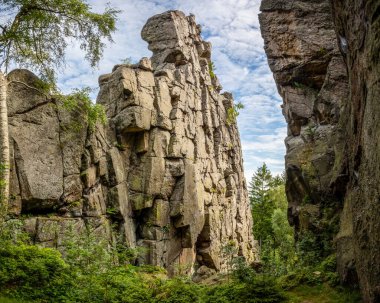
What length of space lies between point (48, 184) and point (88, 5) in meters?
10.1

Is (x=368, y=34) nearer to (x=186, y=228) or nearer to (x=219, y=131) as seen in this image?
(x=186, y=228)

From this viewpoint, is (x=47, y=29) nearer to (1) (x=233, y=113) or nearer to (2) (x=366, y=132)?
(2) (x=366, y=132)

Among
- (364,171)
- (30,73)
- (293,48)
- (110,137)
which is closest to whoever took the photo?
(364,171)

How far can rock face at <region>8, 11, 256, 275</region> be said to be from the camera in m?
19.6

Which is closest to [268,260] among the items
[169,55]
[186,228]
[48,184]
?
[48,184]

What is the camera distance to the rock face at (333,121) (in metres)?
8.43

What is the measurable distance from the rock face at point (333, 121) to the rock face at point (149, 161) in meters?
10.8

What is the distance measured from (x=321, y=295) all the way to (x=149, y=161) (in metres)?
19.6

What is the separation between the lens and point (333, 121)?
70.0ft

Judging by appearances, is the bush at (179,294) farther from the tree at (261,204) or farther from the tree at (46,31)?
the tree at (261,204)

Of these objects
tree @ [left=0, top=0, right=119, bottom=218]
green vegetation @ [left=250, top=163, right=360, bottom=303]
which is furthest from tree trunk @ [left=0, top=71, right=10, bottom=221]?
green vegetation @ [left=250, top=163, right=360, bottom=303]

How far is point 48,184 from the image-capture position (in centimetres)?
1983

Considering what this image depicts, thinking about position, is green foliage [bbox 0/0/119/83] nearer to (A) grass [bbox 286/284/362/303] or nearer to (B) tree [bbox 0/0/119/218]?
(B) tree [bbox 0/0/119/218]

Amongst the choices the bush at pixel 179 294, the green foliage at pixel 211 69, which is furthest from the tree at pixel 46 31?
the green foliage at pixel 211 69
